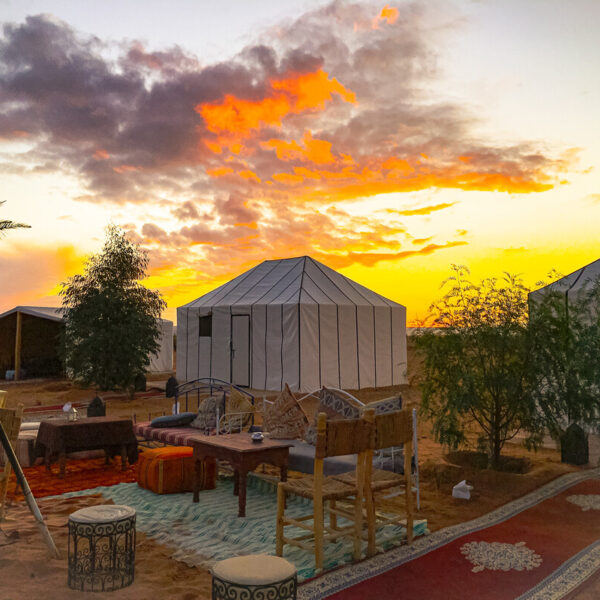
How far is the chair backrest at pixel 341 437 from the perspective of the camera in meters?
4.05

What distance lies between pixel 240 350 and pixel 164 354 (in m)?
8.07

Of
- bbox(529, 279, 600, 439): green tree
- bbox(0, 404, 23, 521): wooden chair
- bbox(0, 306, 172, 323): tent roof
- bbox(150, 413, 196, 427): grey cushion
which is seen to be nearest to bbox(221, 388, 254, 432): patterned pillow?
bbox(150, 413, 196, 427): grey cushion

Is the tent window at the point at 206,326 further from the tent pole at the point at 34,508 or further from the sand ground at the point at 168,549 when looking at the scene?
the tent pole at the point at 34,508

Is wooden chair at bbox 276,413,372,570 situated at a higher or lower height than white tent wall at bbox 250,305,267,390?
lower

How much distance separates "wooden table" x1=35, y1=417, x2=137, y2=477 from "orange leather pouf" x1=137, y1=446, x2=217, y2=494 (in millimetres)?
1174

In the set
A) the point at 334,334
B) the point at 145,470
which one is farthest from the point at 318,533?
the point at 334,334

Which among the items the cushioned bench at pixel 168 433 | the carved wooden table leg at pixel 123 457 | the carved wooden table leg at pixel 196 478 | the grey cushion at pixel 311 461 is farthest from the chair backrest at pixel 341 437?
the carved wooden table leg at pixel 123 457

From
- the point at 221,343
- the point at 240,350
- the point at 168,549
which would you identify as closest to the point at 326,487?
the point at 168,549

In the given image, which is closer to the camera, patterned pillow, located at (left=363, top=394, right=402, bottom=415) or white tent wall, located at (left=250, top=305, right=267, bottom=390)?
patterned pillow, located at (left=363, top=394, right=402, bottom=415)

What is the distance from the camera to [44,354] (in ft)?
72.9

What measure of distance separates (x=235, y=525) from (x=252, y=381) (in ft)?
35.6

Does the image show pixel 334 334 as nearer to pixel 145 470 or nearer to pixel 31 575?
pixel 145 470

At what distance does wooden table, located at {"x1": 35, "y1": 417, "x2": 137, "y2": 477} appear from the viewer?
286 inches

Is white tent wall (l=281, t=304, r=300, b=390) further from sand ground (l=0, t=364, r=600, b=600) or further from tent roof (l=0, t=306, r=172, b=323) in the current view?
tent roof (l=0, t=306, r=172, b=323)
